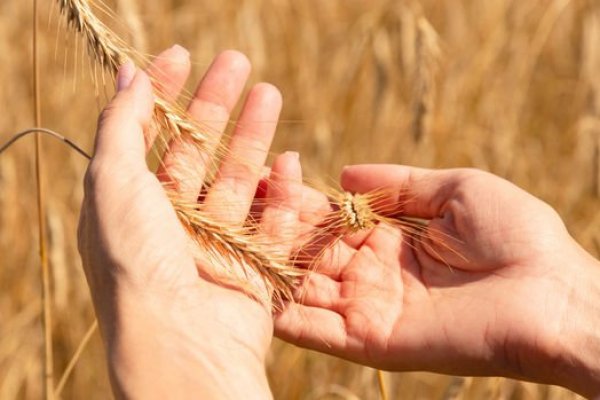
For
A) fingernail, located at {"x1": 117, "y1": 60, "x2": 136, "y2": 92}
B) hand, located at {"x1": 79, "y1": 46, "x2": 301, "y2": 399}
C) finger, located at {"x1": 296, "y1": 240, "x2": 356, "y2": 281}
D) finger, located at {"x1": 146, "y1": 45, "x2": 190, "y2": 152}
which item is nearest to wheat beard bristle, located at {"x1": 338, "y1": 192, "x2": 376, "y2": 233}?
finger, located at {"x1": 296, "y1": 240, "x2": 356, "y2": 281}

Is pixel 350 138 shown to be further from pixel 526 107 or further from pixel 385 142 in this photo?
pixel 526 107

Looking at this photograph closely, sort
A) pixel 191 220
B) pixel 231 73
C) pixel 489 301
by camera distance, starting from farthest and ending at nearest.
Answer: pixel 231 73, pixel 489 301, pixel 191 220

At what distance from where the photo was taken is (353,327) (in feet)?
6.86

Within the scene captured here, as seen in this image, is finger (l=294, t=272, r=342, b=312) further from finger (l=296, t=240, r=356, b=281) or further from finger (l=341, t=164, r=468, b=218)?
finger (l=341, t=164, r=468, b=218)

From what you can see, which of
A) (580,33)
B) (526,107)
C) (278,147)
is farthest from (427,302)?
(580,33)

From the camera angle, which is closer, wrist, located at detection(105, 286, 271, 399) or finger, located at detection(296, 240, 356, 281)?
wrist, located at detection(105, 286, 271, 399)

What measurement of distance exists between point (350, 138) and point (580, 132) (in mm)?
731

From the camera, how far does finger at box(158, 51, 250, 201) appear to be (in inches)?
79.0

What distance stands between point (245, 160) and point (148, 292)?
51 centimetres

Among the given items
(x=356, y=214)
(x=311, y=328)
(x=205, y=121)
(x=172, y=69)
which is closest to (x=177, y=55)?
(x=172, y=69)

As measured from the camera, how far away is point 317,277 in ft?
7.14

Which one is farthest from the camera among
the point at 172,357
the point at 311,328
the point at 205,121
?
the point at 205,121

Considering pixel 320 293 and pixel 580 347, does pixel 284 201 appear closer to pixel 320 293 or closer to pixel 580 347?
pixel 320 293

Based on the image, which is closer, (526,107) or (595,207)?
(595,207)
